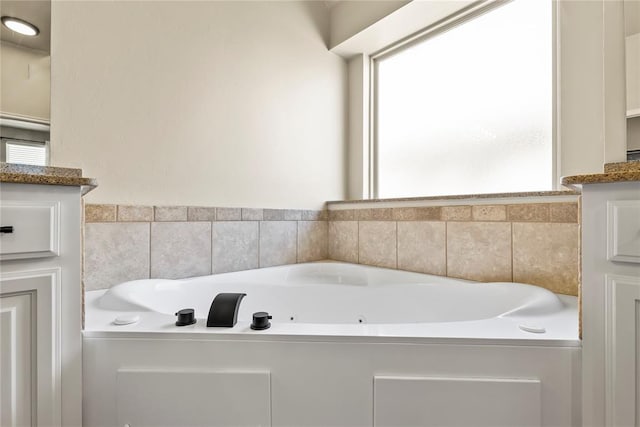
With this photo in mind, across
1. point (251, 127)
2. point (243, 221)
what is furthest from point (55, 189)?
point (251, 127)

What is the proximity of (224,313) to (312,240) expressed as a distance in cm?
122

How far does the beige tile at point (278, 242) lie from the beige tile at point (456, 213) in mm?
881

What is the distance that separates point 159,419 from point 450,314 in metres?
1.12

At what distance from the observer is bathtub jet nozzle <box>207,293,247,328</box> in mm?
809

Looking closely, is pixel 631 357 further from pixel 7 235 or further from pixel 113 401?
pixel 7 235

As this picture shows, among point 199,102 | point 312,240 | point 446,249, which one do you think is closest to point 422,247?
point 446,249

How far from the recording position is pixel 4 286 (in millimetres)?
704

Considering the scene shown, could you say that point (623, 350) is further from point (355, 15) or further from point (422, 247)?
point (355, 15)

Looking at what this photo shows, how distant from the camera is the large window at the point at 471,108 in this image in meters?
1.44

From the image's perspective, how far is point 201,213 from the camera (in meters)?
1.55

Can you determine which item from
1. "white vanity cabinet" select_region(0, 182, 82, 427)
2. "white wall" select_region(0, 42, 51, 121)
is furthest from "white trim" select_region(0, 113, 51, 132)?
"white vanity cabinet" select_region(0, 182, 82, 427)

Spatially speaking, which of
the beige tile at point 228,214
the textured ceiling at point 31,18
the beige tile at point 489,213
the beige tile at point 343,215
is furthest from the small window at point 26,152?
the beige tile at point 489,213

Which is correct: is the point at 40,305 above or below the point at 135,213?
below

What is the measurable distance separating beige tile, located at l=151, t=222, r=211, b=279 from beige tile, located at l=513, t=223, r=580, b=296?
147 cm
